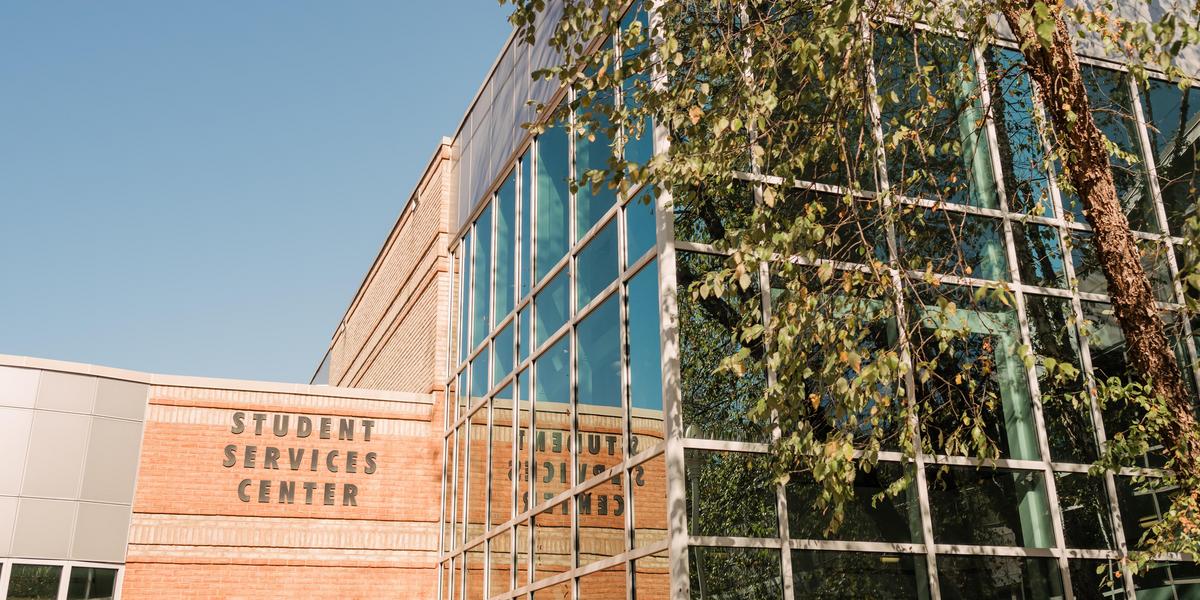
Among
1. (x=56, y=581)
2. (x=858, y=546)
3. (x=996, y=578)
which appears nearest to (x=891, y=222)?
(x=858, y=546)

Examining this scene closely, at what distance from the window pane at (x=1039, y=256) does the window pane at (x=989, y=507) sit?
2.09 m

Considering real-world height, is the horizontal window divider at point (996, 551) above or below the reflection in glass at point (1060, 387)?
below

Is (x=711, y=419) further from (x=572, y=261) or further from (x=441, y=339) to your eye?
(x=441, y=339)

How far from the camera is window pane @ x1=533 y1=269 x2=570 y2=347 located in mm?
13445

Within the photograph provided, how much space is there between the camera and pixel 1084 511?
10.5m

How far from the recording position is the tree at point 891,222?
8227mm

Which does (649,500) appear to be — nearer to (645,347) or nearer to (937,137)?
(645,347)

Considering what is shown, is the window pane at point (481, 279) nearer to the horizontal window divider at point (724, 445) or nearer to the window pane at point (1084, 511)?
the horizontal window divider at point (724, 445)

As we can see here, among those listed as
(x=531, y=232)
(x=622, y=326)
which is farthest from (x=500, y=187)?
(x=622, y=326)

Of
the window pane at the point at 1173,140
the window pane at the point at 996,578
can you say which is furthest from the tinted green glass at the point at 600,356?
the window pane at the point at 1173,140

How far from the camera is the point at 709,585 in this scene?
9.53 metres

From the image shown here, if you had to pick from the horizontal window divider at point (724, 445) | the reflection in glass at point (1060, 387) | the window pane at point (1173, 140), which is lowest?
the horizontal window divider at point (724, 445)

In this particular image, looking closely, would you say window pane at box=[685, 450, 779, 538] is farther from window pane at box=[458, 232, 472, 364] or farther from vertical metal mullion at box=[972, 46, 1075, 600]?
window pane at box=[458, 232, 472, 364]

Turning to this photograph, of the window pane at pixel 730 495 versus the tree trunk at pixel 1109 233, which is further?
the window pane at pixel 730 495
